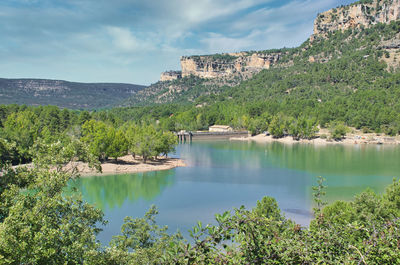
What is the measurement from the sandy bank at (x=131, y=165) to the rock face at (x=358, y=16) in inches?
4503

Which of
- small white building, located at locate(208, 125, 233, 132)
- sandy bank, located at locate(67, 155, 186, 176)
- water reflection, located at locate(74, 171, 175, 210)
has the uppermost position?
small white building, located at locate(208, 125, 233, 132)

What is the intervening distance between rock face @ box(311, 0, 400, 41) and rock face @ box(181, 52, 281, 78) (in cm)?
2913

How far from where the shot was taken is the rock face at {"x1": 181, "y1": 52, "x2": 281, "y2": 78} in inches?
6895

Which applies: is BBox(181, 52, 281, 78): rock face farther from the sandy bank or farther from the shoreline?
the sandy bank

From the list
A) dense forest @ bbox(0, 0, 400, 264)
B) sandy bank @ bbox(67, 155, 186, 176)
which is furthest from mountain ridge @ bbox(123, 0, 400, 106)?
sandy bank @ bbox(67, 155, 186, 176)

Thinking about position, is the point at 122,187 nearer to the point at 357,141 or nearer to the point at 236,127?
the point at 357,141

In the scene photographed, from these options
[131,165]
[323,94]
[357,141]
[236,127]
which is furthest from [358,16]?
[131,165]

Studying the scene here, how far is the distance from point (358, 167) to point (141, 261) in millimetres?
43666

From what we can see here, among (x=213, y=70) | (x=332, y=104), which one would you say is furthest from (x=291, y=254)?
(x=213, y=70)

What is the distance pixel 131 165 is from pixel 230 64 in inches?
6018

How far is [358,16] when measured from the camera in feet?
443

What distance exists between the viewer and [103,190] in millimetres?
35125

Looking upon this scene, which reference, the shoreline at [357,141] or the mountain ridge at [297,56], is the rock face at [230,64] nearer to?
the mountain ridge at [297,56]

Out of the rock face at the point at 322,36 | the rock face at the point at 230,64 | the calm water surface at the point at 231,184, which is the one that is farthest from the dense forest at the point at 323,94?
the rock face at the point at 230,64
